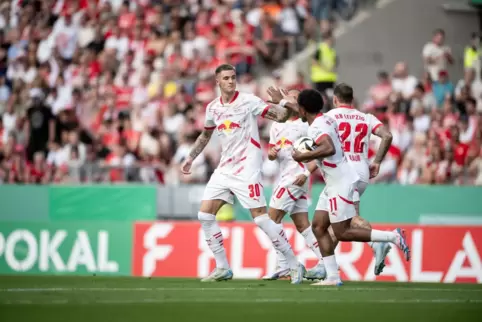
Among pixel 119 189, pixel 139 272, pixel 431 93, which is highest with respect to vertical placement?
pixel 431 93

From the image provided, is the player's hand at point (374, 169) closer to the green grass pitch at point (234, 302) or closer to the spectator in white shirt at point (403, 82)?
the green grass pitch at point (234, 302)

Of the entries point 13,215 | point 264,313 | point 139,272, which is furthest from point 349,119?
point 13,215

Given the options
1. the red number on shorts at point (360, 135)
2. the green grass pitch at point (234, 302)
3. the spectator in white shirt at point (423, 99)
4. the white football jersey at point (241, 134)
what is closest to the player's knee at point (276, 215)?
the green grass pitch at point (234, 302)

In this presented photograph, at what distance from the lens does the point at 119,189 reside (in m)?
23.9

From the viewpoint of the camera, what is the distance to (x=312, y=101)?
14.0 metres

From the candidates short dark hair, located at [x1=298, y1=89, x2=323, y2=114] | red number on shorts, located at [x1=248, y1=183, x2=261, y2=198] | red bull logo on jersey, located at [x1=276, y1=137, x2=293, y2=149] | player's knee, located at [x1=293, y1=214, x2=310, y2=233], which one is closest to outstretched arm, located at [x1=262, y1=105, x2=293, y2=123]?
short dark hair, located at [x1=298, y1=89, x2=323, y2=114]

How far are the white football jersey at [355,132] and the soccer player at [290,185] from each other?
0.99m

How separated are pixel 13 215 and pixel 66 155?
6.98 ft

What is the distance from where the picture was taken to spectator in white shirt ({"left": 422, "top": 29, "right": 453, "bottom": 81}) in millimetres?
25312

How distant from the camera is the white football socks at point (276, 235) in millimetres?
14820

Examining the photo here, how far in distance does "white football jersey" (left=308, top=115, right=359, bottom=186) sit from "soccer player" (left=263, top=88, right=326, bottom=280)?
171cm

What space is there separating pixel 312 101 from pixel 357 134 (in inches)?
50.8

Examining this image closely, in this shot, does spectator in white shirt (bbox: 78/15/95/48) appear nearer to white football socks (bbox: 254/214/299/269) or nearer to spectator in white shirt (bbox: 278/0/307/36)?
spectator in white shirt (bbox: 278/0/307/36)

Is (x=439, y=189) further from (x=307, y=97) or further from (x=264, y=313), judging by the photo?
(x=264, y=313)
